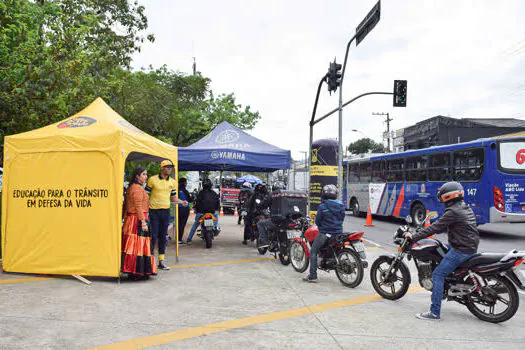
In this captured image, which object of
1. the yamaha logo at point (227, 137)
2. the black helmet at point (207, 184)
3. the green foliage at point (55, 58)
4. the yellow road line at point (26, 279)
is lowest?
the yellow road line at point (26, 279)

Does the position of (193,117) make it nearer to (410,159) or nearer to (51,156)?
(410,159)

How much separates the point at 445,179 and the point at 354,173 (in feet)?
25.3

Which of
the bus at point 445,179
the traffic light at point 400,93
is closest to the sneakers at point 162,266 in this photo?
the bus at point 445,179

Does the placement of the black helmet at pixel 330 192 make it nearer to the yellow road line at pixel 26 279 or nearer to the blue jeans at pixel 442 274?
the blue jeans at pixel 442 274

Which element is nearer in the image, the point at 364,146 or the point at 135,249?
the point at 135,249

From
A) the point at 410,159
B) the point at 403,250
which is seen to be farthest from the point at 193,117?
the point at 403,250

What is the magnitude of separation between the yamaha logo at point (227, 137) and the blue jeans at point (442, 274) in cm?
714

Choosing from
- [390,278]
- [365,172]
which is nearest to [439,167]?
[365,172]

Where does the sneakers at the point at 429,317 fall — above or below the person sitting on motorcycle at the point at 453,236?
below

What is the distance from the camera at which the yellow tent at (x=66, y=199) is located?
6.77 meters

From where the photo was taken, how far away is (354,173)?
2283 cm

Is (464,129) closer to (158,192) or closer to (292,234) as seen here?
(292,234)

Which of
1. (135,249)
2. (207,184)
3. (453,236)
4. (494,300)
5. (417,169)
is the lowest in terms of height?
(494,300)

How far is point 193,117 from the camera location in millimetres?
35188
